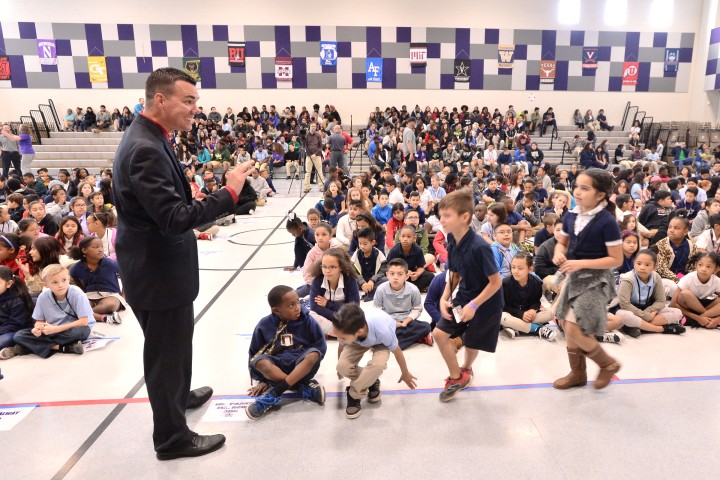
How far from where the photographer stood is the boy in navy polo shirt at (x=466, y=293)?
275 centimetres

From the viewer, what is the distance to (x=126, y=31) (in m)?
17.7

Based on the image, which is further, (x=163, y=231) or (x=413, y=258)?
(x=413, y=258)

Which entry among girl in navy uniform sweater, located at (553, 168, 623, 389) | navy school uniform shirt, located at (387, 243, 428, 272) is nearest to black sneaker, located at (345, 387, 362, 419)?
girl in navy uniform sweater, located at (553, 168, 623, 389)

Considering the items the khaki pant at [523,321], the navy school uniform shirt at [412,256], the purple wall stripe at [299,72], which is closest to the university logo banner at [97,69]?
the purple wall stripe at [299,72]

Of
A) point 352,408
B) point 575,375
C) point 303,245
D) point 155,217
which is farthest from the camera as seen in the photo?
point 303,245

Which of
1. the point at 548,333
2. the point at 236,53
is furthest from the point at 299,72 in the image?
the point at 548,333

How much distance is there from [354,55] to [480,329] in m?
17.2

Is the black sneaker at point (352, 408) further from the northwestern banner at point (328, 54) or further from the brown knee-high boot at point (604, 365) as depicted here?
the northwestern banner at point (328, 54)

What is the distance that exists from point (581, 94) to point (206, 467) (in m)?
20.1

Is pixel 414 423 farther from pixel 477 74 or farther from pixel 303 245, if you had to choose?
pixel 477 74

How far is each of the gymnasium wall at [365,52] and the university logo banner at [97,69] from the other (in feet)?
0.60

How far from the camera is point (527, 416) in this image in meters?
2.81

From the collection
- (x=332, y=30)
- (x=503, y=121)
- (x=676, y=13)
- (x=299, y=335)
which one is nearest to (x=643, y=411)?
(x=299, y=335)

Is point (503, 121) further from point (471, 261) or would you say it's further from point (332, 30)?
point (471, 261)
